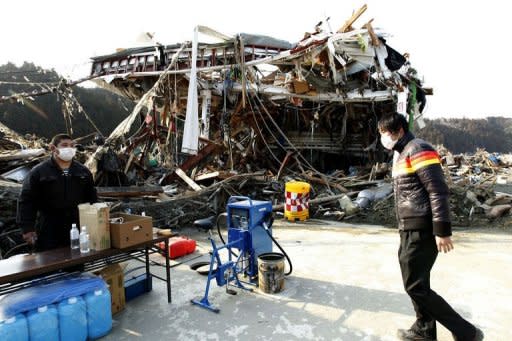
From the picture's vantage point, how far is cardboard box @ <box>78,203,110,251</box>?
3.38 meters

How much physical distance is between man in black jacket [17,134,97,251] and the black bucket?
7.98 ft

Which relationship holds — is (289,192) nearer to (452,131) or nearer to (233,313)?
(233,313)

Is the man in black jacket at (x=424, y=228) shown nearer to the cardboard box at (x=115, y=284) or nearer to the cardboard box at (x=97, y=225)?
the cardboard box at (x=97, y=225)

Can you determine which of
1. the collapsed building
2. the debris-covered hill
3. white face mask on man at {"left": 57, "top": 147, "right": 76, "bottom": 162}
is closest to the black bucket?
white face mask on man at {"left": 57, "top": 147, "right": 76, "bottom": 162}

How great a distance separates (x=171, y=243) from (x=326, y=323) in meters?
3.25

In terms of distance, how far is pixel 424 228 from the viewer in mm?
2770

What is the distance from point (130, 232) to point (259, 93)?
916cm

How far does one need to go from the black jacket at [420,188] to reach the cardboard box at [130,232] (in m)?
2.74

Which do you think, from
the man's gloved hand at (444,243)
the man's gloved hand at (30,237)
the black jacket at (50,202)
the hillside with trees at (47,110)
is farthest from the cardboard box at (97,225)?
the hillside with trees at (47,110)

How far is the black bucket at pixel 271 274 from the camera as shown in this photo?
164 inches

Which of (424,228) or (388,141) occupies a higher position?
(388,141)

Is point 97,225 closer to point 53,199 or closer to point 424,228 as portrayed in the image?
point 53,199

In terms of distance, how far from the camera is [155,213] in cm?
766

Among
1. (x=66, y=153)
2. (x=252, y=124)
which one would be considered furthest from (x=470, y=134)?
(x=66, y=153)
